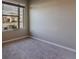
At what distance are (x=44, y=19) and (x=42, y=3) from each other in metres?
0.86

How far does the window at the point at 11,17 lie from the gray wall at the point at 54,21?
708 mm

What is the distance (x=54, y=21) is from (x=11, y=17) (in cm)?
231

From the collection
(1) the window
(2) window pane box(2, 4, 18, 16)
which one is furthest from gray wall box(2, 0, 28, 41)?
(2) window pane box(2, 4, 18, 16)

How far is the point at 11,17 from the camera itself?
4191mm

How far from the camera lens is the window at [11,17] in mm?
3872

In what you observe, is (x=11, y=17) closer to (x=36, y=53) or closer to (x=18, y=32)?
(x=18, y=32)

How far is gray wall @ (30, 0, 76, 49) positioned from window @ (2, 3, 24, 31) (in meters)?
0.71

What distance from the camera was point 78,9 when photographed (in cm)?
77

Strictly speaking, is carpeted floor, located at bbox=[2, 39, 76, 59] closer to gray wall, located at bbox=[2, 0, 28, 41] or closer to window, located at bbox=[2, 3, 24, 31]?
gray wall, located at bbox=[2, 0, 28, 41]

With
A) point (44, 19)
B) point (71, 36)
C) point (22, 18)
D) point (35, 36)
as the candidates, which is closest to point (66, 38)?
point (71, 36)

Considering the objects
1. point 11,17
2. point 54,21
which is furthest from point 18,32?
point 54,21

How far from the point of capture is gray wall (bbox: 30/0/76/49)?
2976 millimetres

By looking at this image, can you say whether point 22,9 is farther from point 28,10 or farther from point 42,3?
point 42,3

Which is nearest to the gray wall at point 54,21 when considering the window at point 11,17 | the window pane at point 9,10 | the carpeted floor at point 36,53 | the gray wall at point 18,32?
the gray wall at point 18,32
